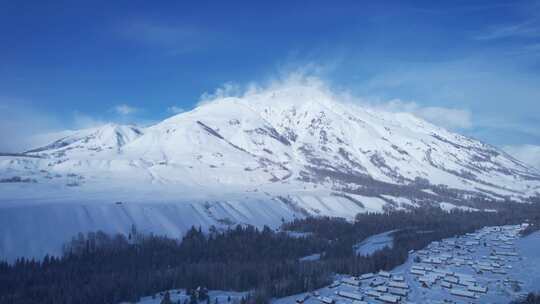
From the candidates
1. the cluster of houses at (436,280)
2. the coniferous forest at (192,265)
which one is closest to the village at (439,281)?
the cluster of houses at (436,280)

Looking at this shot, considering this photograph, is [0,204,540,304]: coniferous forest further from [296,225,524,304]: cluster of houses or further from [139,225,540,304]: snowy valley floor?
[296,225,524,304]: cluster of houses

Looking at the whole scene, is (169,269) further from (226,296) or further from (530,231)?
(530,231)

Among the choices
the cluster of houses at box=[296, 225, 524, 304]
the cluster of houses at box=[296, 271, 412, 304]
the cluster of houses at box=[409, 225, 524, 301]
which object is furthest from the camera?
the cluster of houses at box=[409, 225, 524, 301]

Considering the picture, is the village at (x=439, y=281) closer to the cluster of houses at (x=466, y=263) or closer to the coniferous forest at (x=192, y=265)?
the cluster of houses at (x=466, y=263)

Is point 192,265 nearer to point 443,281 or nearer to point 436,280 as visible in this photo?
point 436,280

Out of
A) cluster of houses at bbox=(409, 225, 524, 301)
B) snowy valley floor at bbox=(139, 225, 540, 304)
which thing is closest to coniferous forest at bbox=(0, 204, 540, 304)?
snowy valley floor at bbox=(139, 225, 540, 304)

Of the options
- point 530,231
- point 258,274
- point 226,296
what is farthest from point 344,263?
point 530,231
